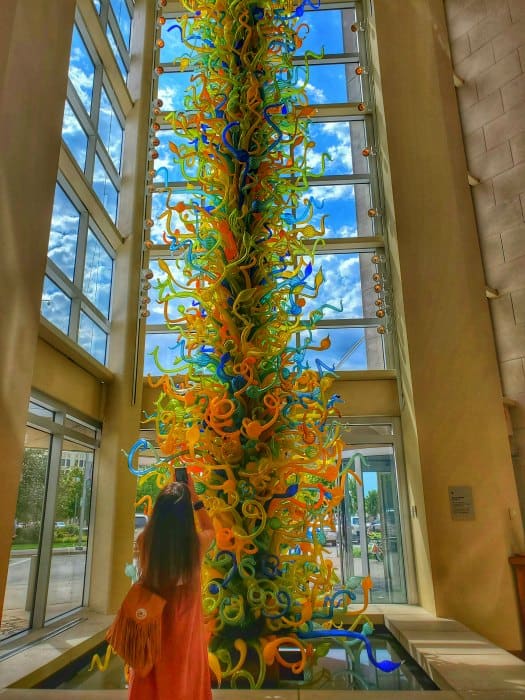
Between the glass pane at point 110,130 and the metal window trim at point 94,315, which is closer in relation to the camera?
→ the metal window trim at point 94,315

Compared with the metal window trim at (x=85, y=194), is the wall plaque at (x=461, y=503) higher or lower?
lower

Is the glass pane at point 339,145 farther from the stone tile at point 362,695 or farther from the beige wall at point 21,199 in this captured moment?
the stone tile at point 362,695

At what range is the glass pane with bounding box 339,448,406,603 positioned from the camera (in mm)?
6078

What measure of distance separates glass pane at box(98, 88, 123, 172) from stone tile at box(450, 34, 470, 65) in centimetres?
450

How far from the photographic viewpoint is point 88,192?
5.87m

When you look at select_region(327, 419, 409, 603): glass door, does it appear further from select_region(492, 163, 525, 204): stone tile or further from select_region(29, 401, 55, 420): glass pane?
select_region(29, 401, 55, 420): glass pane

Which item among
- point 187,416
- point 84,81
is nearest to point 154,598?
point 187,416

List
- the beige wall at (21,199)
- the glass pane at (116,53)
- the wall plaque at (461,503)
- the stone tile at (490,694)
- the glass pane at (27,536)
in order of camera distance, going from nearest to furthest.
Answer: the stone tile at (490,694)
the beige wall at (21,199)
the glass pane at (27,536)
the wall plaque at (461,503)
the glass pane at (116,53)

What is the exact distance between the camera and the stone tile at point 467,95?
6.72m

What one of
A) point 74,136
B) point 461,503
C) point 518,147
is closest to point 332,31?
point 518,147

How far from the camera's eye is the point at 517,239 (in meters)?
5.99

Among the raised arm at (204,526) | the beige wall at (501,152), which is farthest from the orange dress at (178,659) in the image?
the beige wall at (501,152)

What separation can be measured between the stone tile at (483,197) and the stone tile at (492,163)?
4.0 inches

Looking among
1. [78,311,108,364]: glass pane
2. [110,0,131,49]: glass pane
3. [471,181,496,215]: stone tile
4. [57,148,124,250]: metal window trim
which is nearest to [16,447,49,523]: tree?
[78,311,108,364]: glass pane
